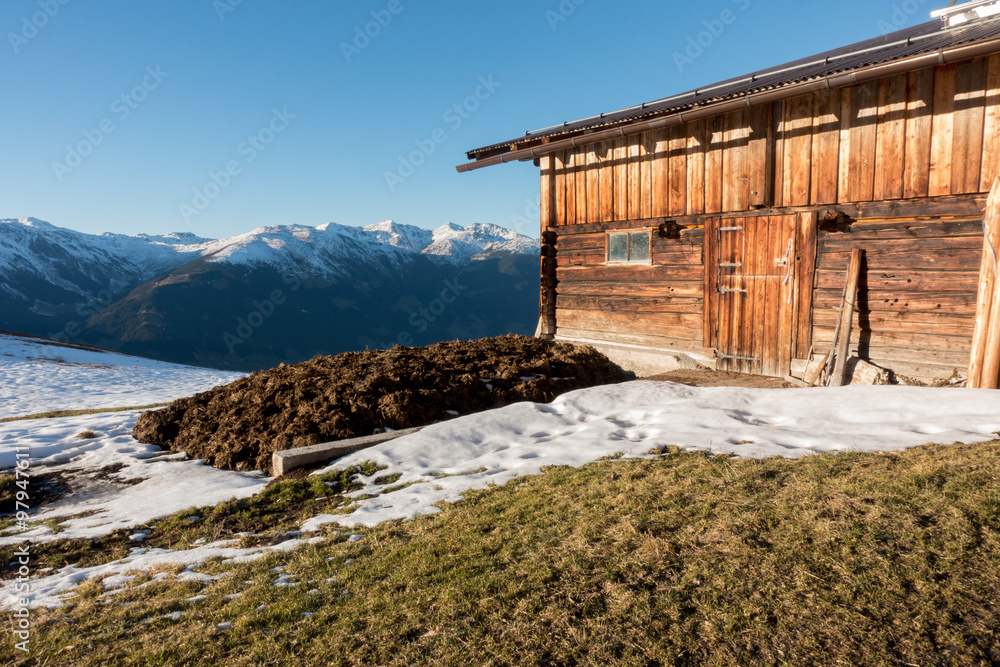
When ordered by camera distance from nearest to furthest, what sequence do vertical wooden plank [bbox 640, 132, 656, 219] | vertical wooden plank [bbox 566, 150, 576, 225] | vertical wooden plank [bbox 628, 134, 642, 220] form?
1. vertical wooden plank [bbox 640, 132, 656, 219]
2. vertical wooden plank [bbox 628, 134, 642, 220]
3. vertical wooden plank [bbox 566, 150, 576, 225]

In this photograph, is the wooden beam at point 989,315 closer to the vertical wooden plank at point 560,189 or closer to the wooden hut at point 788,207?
the wooden hut at point 788,207

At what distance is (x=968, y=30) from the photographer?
8.00 m

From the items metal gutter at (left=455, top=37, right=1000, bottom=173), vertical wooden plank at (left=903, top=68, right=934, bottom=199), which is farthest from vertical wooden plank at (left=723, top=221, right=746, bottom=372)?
vertical wooden plank at (left=903, top=68, right=934, bottom=199)

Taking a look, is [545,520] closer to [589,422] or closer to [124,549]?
[589,422]

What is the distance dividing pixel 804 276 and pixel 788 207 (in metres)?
1.31

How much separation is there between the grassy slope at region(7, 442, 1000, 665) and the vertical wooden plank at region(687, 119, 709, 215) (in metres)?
7.57

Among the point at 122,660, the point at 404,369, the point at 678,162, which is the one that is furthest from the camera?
the point at 678,162

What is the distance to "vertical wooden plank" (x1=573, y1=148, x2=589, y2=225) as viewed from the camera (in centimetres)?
1252

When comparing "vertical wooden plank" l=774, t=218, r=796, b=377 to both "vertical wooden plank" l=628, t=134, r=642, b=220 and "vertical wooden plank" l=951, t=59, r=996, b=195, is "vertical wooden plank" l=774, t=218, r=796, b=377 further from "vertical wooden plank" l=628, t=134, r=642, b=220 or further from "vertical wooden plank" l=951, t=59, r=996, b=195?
"vertical wooden plank" l=628, t=134, r=642, b=220

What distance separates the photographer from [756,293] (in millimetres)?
10023

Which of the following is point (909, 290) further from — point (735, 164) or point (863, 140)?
point (735, 164)

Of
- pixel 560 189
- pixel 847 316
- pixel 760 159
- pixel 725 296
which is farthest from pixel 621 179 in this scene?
pixel 847 316

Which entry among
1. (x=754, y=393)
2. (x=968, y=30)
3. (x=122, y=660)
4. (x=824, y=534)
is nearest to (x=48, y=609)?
(x=122, y=660)

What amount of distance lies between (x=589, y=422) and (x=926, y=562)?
411 centimetres
